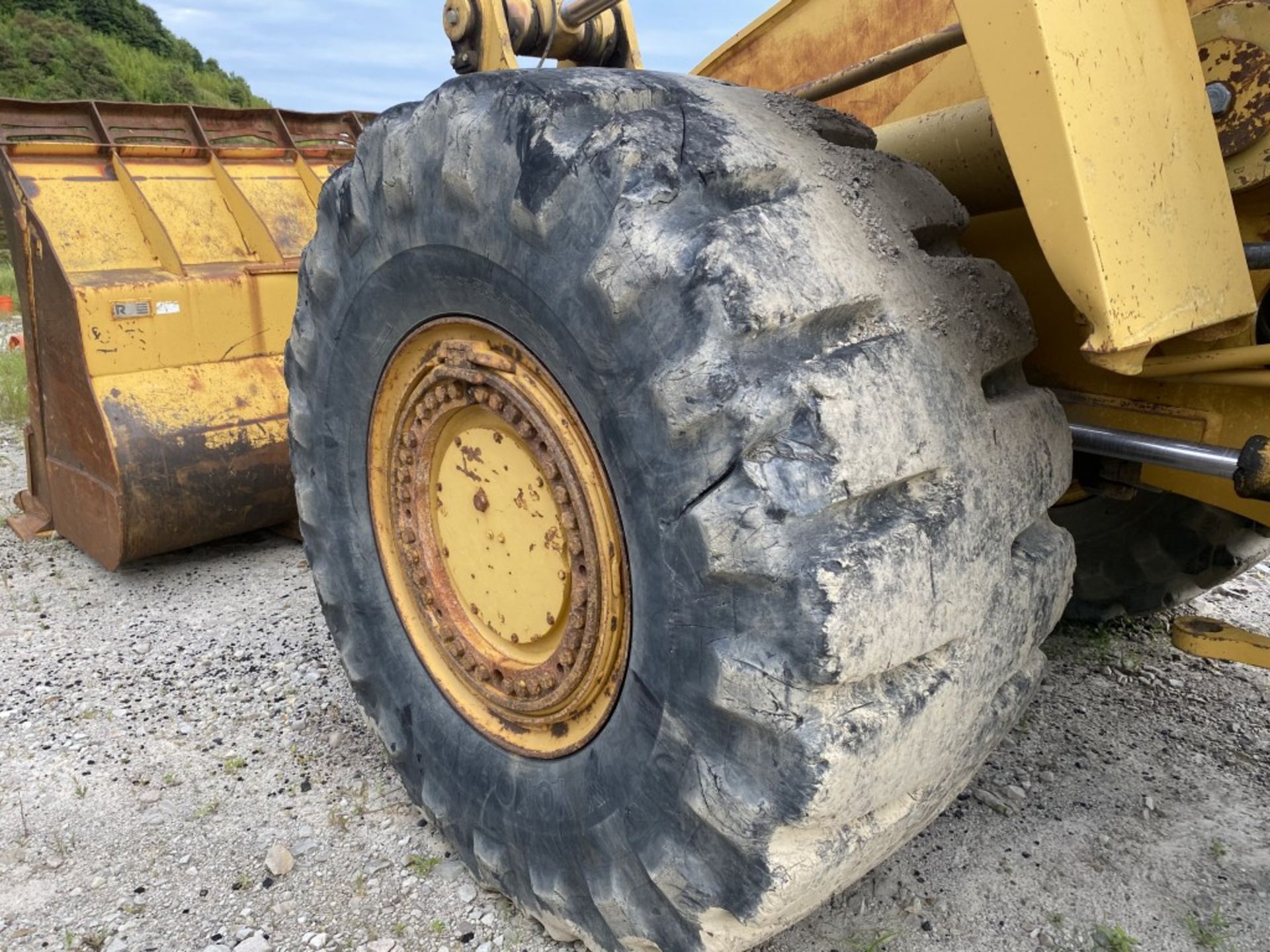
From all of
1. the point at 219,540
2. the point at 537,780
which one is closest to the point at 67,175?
the point at 219,540

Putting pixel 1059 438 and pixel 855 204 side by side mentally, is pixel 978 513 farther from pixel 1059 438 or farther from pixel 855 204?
pixel 855 204

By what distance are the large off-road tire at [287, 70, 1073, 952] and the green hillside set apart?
24.6m

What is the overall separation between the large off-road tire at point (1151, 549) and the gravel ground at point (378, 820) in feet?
0.51

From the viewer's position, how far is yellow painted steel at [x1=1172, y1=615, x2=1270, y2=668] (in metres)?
1.51

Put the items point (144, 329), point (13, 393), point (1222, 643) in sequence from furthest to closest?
point (13, 393) → point (144, 329) → point (1222, 643)

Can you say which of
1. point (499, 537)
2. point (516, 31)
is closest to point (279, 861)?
point (499, 537)

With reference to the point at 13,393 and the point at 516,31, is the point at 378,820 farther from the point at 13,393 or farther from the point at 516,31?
the point at 13,393

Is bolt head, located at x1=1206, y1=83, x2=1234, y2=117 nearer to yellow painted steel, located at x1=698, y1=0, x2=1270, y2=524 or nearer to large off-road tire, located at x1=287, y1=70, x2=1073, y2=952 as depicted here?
yellow painted steel, located at x1=698, y1=0, x2=1270, y2=524

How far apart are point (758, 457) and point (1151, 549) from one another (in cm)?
172

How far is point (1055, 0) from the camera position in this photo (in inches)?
39.8

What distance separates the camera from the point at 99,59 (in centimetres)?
2714

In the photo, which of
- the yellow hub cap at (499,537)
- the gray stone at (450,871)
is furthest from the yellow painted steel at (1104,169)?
the gray stone at (450,871)

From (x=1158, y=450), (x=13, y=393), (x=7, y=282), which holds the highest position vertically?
(x=7, y=282)

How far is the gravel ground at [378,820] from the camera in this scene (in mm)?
1685
